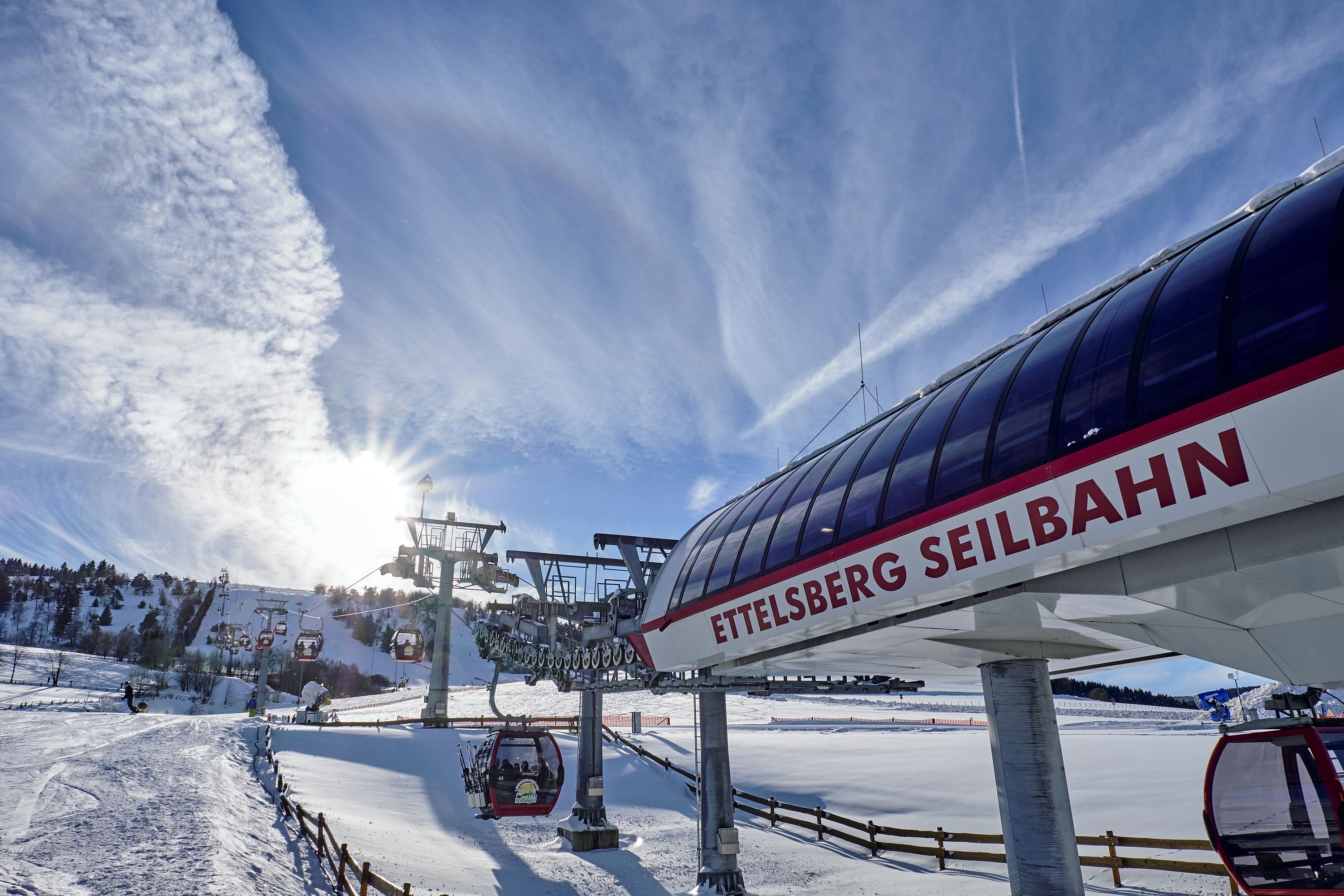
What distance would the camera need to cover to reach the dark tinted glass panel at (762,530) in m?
13.6

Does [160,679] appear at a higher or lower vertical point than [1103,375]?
higher

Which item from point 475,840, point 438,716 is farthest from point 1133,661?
point 438,716

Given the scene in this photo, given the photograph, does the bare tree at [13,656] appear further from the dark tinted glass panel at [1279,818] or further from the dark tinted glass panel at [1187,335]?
the dark tinted glass panel at [1187,335]

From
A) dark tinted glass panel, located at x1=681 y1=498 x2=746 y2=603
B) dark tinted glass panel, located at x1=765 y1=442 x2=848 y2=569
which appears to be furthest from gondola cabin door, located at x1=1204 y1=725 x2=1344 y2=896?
dark tinted glass panel, located at x1=681 y1=498 x2=746 y2=603

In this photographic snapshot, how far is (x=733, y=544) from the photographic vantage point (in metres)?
15.0

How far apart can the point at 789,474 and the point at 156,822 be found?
15.8 m

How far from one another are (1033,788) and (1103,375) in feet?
23.2

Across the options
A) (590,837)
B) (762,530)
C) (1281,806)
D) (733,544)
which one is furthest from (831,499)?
(590,837)

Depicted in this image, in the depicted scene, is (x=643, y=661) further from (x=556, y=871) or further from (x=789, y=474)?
(x=556, y=871)

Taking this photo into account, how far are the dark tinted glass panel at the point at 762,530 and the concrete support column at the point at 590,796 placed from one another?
1403 centimetres

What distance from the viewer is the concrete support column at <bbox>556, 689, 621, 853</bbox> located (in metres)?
25.6

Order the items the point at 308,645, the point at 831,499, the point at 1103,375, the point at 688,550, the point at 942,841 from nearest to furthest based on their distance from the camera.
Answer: the point at 1103,375, the point at 831,499, the point at 688,550, the point at 942,841, the point at 308,645

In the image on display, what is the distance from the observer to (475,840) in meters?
24.8

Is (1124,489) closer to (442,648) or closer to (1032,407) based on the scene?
(1032,407)
